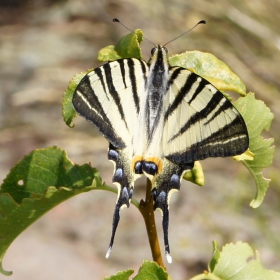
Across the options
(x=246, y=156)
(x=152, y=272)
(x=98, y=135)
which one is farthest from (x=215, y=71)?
(x=98, y=135)

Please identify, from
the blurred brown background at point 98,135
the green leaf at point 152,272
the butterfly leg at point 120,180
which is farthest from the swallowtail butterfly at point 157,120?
the blurred brown background at point 98,135

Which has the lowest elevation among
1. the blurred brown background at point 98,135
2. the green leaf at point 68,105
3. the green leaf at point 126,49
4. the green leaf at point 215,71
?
the blurred brown background at point 98,135

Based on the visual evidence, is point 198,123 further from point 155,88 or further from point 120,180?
point 120,180

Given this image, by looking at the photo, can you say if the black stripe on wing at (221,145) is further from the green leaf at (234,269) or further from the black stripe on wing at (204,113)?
the green leaf at (234,269)

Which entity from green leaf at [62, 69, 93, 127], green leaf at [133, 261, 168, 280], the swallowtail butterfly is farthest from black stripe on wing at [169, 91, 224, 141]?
green leaf at [133, 261, 168, 280]

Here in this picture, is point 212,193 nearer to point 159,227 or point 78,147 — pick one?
point 159,227

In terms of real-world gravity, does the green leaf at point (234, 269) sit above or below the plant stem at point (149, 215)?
→ below
